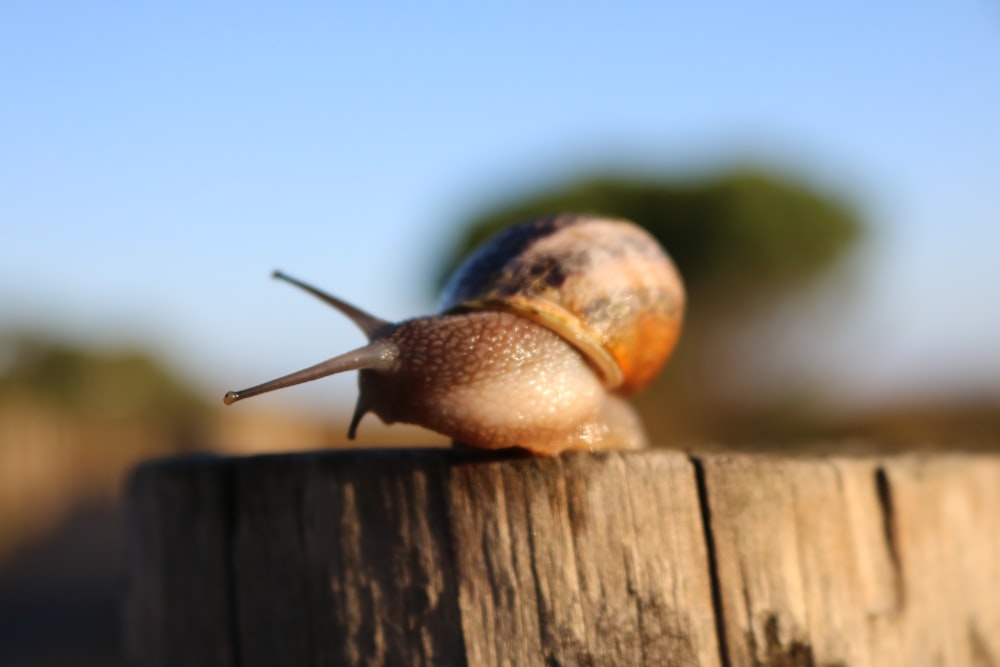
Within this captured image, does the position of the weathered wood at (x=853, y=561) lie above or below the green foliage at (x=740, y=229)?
below

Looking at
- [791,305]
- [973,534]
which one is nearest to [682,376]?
[791,305]

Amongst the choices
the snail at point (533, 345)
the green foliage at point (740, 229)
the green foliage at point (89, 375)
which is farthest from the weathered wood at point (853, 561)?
the green foliage at point (89, 375)

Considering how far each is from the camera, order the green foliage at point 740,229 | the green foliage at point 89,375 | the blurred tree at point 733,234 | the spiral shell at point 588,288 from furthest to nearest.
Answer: the green foliage at point 89,375 < the green foliage at point 740,229 < the blurred tree at point 733,234 < the spiral shell at point 588,288

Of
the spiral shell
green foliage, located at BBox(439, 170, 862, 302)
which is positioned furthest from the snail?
green foliage, located at BBox(439, 170, 862, 302)

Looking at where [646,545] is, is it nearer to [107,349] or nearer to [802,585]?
[802,585]

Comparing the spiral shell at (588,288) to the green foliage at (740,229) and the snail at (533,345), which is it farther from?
the green foliage at (740,229)

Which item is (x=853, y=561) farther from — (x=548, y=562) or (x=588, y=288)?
(x=588, y=288)

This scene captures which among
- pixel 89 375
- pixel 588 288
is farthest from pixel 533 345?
pixel 89 375
